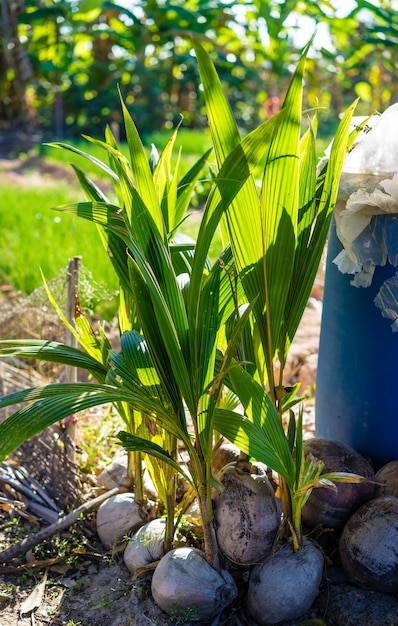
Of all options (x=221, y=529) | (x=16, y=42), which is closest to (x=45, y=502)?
(x=221, y=529)

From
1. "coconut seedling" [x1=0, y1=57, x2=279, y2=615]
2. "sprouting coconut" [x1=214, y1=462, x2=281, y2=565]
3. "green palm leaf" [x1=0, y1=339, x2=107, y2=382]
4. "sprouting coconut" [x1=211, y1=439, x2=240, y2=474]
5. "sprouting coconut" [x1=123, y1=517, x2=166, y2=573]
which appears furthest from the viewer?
"sprouting coconut" [x1=211, y1=439, x2=240, y2=474]

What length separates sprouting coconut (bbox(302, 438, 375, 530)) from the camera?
1.80 m

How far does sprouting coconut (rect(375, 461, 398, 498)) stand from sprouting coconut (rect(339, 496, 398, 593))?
0.33ft

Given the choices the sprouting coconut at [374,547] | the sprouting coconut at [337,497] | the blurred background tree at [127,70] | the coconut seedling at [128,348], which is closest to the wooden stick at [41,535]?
the coconut seedling at [128,348]

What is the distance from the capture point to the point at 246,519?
1643 mm

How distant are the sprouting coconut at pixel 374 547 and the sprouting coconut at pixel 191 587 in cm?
30

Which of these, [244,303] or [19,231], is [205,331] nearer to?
[244,303]

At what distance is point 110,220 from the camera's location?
1.58 metres

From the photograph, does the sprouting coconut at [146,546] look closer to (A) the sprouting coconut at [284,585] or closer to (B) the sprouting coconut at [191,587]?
(B) the sprouting coconut at [191,587]

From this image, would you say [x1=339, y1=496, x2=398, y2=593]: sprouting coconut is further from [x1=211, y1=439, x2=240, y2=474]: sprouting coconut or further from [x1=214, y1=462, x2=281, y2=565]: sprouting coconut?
[x1=211, y1=439, x2=240, y2=474]: sprouting coconut

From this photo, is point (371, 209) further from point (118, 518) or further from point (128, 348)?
point (118, 518)

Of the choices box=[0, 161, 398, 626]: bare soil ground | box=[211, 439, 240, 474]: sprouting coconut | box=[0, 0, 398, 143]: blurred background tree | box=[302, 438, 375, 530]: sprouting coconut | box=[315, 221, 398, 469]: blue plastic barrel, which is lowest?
box=[0, 161, 398, 626]: bare soil ground

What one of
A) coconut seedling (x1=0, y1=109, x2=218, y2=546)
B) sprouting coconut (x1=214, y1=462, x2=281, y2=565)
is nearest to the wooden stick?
coconut seedling (x1=0, y1=109, x2=218, y2=546)

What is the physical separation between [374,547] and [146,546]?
566mm
